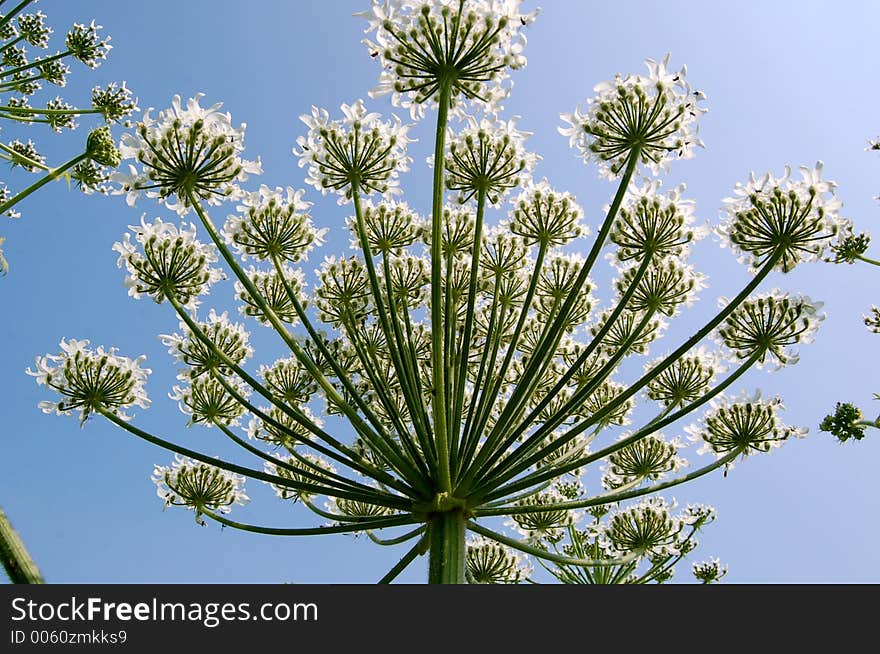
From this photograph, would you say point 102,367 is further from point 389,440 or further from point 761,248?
point 761,248

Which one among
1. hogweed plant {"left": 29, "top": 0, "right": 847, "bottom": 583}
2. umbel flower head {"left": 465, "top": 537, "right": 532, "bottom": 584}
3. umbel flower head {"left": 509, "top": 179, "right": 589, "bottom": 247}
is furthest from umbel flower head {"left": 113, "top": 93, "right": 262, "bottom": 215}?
umbel flower head {"left": 465, "top": 537, "right": 532, "bottom": 584}

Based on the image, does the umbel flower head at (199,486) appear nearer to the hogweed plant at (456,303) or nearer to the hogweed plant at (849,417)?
the hogweed plant at (456,303)

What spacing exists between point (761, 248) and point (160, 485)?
32.8 feet

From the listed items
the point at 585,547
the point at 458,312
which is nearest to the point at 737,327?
the point at 458,312

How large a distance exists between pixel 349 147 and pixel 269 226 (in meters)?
1.69

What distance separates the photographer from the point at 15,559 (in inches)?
109

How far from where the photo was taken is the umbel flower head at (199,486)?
11992mm

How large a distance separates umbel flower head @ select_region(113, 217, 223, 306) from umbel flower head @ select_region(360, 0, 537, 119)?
3618 mm

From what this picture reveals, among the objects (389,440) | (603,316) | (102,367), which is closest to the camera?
(389,440)

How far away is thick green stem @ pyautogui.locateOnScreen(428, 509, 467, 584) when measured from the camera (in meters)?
8.24

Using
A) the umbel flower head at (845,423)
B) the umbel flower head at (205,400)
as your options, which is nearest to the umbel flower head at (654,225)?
the umbel flower head at (845,423)

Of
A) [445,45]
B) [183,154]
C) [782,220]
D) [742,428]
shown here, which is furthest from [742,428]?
[183,154]

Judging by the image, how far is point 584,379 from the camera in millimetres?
12148

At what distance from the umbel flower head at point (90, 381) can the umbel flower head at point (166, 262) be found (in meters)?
1.09
